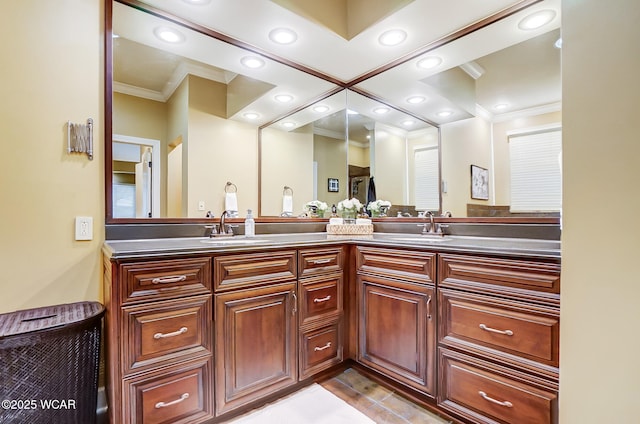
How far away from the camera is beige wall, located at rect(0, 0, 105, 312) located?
1.41m

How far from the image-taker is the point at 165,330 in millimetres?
1326

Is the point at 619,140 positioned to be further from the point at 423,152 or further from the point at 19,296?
the point at 19,296

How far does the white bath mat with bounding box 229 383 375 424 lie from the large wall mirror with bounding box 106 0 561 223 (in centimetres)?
Result: 130

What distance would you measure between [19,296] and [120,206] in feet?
1.99

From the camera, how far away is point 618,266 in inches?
38.7

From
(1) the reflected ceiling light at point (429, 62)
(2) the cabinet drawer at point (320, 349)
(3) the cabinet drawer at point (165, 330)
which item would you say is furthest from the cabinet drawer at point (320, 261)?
(1) the reflected ceiling light at point (429, 62)

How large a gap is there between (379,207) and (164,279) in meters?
1.97

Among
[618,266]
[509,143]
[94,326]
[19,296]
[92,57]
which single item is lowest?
[94,326]

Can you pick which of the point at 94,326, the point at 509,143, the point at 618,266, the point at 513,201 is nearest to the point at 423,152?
the point at 509,143

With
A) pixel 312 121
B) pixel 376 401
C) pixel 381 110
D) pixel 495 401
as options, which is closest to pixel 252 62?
pixel 312 121

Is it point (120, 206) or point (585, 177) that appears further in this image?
point (120, 206)

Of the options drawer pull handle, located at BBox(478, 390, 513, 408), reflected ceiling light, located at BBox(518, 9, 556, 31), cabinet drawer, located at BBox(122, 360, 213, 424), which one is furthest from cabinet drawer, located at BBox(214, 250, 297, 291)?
reflected ceiling light, located at BBox(518, 9, 556, 31)

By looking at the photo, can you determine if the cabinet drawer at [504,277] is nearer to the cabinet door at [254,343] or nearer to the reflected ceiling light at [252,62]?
the cabinet door at [254,343]

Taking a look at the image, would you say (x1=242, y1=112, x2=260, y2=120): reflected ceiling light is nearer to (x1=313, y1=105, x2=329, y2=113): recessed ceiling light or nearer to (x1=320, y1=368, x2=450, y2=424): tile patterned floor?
(x1=313, y1=105, x2=329, y2=113): recessed ceiling light
